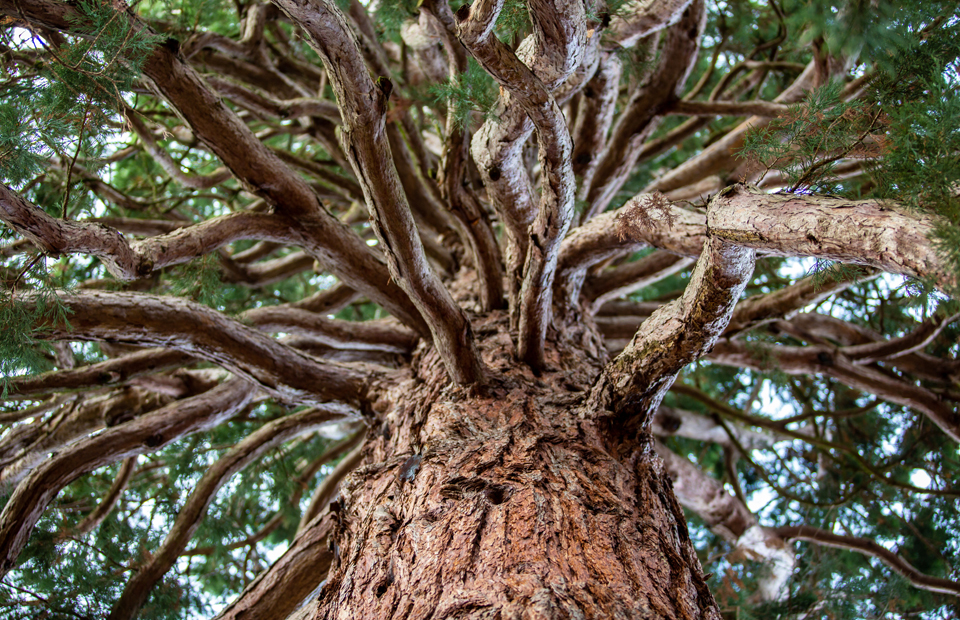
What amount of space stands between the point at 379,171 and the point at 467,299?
1.32 m

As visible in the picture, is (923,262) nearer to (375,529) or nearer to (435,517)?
(435,517)

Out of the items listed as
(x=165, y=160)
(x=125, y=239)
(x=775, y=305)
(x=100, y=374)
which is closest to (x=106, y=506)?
(x=100, y=374)

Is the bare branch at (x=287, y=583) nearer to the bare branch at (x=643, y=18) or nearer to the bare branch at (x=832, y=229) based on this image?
the bare branch at (x=832, y=229)

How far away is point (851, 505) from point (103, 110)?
505cm

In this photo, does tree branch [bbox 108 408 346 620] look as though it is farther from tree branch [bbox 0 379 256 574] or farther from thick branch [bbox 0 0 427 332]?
thick branch [bbox 0 0 427 332]

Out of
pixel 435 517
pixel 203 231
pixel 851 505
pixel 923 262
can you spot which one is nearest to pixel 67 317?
pixel 203 231

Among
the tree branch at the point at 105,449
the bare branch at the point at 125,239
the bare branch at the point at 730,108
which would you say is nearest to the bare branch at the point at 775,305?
the bare branch at the point at 730,108

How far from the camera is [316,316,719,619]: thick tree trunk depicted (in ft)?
4.23

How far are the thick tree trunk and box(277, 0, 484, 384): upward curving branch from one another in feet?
0.74

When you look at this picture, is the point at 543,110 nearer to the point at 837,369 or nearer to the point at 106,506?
the point at 837,369

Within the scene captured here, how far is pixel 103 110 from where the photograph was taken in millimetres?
1856

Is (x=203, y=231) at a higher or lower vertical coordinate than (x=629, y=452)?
higher

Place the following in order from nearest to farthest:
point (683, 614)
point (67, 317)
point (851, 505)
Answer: point (683, 614) < point (67, 317) < point (851, 505)

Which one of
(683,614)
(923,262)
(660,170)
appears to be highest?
(660,170)
